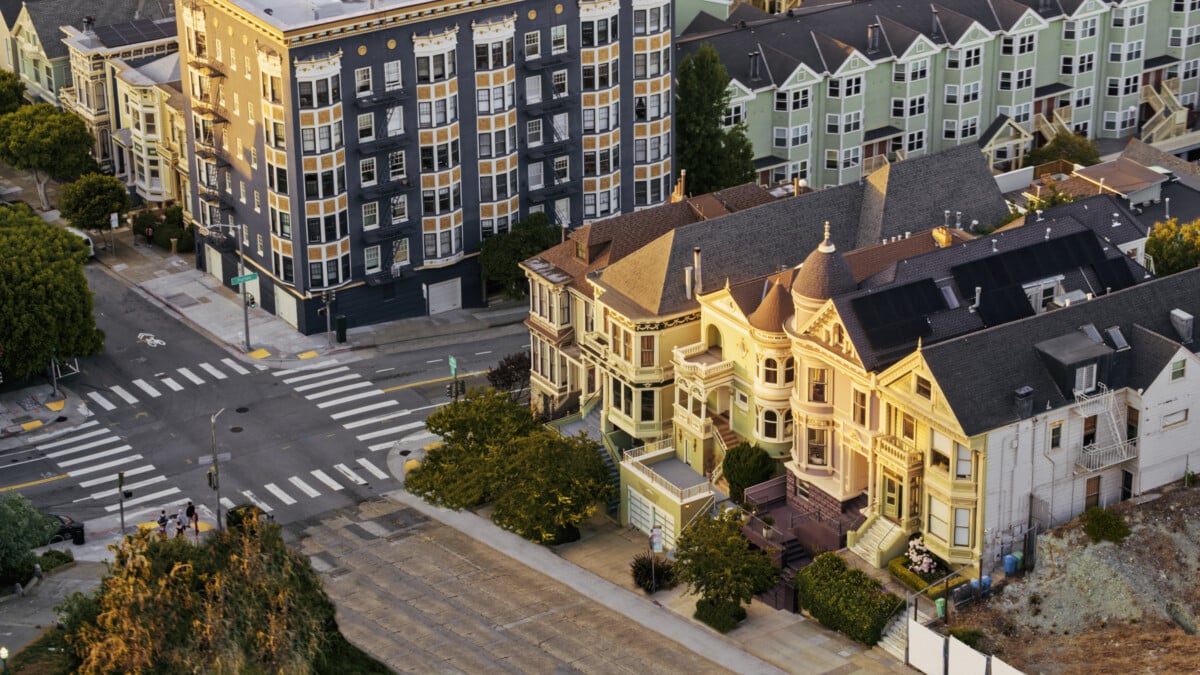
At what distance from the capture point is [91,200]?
157 meters

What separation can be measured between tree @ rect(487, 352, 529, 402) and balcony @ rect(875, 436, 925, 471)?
29670mm

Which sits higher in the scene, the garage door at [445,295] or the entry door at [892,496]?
the entry door at [892,496]

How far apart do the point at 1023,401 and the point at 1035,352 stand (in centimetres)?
329

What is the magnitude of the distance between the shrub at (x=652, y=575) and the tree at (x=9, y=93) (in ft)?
253

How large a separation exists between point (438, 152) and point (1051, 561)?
52296mm

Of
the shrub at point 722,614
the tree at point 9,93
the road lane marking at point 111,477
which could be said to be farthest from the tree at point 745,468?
the tree at point 9,93

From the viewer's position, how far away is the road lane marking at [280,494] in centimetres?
12662

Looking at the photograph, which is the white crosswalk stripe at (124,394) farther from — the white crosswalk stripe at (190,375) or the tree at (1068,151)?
the tree at (1068,151)

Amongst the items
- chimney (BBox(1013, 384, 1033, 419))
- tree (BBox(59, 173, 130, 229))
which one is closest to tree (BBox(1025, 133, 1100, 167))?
chimney (BBox(1013, 384, 1033, 419))

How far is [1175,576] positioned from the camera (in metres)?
110

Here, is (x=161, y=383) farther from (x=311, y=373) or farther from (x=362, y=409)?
(x=362, y=409)

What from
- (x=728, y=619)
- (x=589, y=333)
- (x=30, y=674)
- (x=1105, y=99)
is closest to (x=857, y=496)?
(x=728, y=619)

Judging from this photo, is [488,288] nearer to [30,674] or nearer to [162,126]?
[162,126]

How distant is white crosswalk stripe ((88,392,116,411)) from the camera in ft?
454
